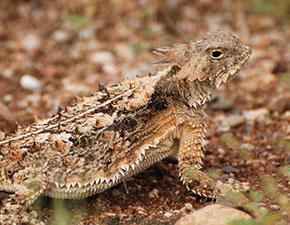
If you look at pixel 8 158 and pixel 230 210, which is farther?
pixel 8 158

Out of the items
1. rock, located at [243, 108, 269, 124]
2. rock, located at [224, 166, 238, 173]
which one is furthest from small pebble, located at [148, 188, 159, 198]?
rock, located at [243, 108, 269, 124]

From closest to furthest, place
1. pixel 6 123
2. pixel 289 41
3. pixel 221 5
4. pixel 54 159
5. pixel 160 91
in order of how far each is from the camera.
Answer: pixel 54 159, pixel 160 91, pixel 6 123, pixel 289 41, pixel 221 5

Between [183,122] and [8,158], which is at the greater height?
[183,122]

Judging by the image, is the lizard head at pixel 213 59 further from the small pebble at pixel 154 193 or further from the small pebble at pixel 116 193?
the small pebble at pixel 116 193

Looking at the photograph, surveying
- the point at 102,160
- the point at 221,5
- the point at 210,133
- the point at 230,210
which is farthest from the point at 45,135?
the point at 221,5

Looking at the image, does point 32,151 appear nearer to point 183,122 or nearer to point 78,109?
point 78,109

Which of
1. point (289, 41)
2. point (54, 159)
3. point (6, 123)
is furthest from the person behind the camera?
point (289, 41)

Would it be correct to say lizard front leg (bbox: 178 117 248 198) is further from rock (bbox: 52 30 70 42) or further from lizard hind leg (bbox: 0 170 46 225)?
rock (bbox: 52 30 70 42)
